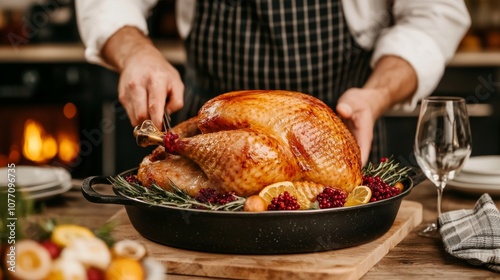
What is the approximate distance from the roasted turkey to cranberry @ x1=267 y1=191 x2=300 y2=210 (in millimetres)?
69

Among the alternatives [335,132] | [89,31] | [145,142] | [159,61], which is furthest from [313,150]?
[89,31]

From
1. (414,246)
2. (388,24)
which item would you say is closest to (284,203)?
(414,246)

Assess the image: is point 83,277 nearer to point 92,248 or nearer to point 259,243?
point 92,248

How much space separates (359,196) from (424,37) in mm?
971

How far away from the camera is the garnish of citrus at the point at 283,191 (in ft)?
4.26

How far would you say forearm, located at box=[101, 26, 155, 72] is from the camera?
75.7 inches

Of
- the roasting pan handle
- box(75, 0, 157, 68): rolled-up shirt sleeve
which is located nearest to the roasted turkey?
the roasting pan handle

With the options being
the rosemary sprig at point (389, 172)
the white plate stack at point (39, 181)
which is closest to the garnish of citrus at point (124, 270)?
the rosemary sprig at point (389, 172)

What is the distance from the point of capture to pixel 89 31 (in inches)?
84.1

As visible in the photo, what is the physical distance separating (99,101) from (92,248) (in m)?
3.33

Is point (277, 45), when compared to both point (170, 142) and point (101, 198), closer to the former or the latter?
point (170, 142)

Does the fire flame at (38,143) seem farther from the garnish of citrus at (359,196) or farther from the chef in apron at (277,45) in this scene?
the garnish of citrus at (359,196)

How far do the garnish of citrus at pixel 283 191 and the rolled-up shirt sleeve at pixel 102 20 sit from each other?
96cm

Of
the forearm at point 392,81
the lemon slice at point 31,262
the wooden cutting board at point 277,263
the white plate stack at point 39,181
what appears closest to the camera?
the lemon slice at point 31,262
